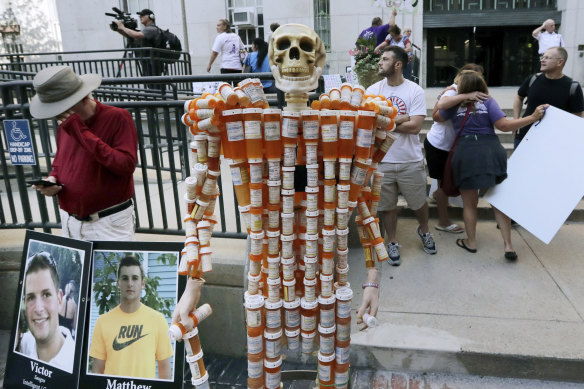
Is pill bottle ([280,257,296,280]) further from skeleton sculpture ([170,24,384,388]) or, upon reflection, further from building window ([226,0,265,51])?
building window ([226,0,265,51])

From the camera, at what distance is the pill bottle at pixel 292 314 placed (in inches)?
85.7

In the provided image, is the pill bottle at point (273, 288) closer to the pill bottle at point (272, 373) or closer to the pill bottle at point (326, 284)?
the pill bottle at point (326, 284)

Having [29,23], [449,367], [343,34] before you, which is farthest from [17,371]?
[29,23]

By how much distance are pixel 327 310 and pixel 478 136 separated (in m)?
2.91

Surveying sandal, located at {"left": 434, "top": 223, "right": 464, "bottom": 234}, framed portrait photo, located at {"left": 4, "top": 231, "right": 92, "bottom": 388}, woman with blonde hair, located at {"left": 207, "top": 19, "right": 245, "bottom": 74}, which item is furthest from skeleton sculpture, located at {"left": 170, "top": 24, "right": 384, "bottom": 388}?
woman with blonde hair, located at {"left": 207, "top": 19, "right": 245, "bottom": 74}

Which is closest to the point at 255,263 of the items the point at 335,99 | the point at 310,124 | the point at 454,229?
the point at 310,124

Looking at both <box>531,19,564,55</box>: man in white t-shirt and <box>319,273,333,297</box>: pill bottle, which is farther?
<box>531,19,564,55</box>: man in white t-shirt

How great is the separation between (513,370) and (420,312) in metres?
0.75

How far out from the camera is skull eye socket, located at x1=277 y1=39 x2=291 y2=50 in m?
2.03

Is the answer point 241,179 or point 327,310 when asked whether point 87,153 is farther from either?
point 327,310

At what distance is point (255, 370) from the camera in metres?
2.22

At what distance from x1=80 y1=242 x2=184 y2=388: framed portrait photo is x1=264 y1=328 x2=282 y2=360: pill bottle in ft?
2.97

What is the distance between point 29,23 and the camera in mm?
17594

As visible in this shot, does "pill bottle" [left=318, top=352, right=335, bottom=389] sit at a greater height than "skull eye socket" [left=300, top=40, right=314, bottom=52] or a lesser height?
lesser
